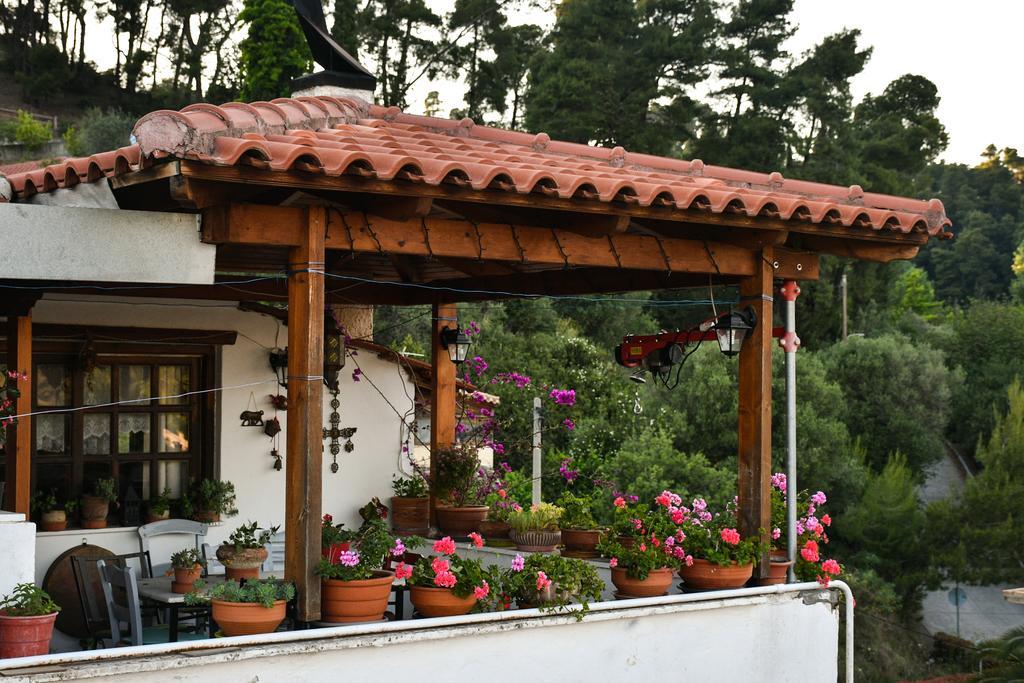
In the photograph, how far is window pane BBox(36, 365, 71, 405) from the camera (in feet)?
26.2

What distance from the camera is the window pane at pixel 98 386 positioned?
26.9 ft

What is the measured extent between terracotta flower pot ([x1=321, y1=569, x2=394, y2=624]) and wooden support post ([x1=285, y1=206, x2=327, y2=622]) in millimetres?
114

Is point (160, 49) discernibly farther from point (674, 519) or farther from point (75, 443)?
point (674, 519)

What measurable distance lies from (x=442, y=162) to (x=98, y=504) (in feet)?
14.8

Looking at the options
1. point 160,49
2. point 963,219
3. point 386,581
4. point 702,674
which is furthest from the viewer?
point 963,219

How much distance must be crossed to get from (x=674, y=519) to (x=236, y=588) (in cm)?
250

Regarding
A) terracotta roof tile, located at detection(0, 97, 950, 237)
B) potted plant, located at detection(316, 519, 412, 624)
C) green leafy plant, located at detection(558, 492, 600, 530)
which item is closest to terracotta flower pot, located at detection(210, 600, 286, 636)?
potted plant, located at detection(316, 519, 412, 624)

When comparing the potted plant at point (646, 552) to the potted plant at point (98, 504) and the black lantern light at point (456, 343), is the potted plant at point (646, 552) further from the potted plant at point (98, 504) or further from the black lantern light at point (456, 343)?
the potted plant at point (98, 504)

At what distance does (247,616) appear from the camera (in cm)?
480

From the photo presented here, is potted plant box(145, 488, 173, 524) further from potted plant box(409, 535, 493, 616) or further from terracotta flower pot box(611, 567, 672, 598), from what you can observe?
terracotta flower pot box(611, 567, 672, 598)

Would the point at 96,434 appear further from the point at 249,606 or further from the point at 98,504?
the point at 249,606

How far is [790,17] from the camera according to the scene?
3191 centimetres

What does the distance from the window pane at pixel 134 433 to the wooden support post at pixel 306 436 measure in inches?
151

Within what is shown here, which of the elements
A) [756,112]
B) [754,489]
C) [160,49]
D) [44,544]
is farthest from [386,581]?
[160,49]
